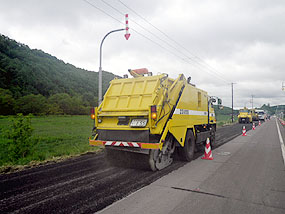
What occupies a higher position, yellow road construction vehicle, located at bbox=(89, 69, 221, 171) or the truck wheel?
yellow road construction vehicle, located at bbox=(89, 69, 221, 171)

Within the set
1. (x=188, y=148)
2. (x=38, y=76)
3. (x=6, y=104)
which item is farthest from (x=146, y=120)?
(x=38, y=76)

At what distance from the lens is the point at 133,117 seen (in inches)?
233

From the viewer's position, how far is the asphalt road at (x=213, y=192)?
11.8 feet

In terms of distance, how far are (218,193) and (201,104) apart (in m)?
4.98

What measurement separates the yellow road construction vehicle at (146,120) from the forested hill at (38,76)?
45.2 m

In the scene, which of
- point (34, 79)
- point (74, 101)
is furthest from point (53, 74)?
point (74, 101)

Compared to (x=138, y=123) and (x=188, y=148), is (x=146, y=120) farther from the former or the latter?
(x=188, y=148)

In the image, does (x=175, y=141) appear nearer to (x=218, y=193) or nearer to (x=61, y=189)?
(x=218, y=193)

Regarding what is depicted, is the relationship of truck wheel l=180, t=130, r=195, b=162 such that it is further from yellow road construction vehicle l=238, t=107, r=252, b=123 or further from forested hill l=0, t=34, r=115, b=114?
forested hill l=0, t=34, r=115, b=114

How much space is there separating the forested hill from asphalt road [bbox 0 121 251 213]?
1821 inches

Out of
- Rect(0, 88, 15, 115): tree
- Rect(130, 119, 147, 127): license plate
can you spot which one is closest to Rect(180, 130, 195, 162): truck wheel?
Rect(130, 119, 147, 127): license plate

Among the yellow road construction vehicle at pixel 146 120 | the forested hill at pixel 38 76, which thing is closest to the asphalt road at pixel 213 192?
the yellow road construction vehicle at pixel 146 120

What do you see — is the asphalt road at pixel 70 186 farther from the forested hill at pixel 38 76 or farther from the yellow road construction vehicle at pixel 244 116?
the forested hill at pixel 38 76

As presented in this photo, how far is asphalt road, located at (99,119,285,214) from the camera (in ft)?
11.8
